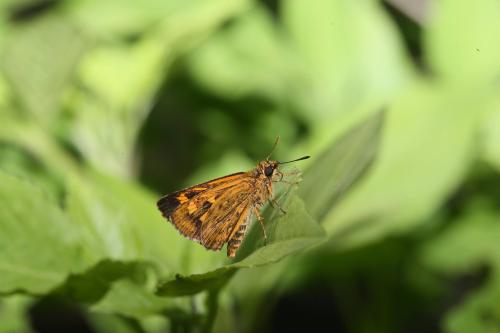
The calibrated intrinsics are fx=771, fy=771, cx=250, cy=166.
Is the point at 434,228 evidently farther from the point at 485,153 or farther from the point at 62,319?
the point at 62,319

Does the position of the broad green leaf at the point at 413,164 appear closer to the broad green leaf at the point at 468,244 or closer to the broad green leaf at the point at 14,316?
the broad green leaf at the point at 468,244

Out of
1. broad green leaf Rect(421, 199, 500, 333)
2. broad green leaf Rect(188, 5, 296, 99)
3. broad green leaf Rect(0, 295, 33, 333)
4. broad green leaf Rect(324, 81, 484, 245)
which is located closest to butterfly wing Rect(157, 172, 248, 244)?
broad green leaf Rect(324, 81, 484, 245)

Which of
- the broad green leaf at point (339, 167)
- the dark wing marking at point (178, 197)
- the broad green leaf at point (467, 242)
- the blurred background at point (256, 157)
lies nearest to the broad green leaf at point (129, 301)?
the blurred background at point (256, 157)

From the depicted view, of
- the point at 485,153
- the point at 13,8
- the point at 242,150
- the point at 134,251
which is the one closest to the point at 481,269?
the point at 485,153

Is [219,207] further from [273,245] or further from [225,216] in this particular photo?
[273,245]

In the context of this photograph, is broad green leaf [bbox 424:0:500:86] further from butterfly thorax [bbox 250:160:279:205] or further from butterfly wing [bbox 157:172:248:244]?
butterfly wing [bbox 157:172:248:244]
